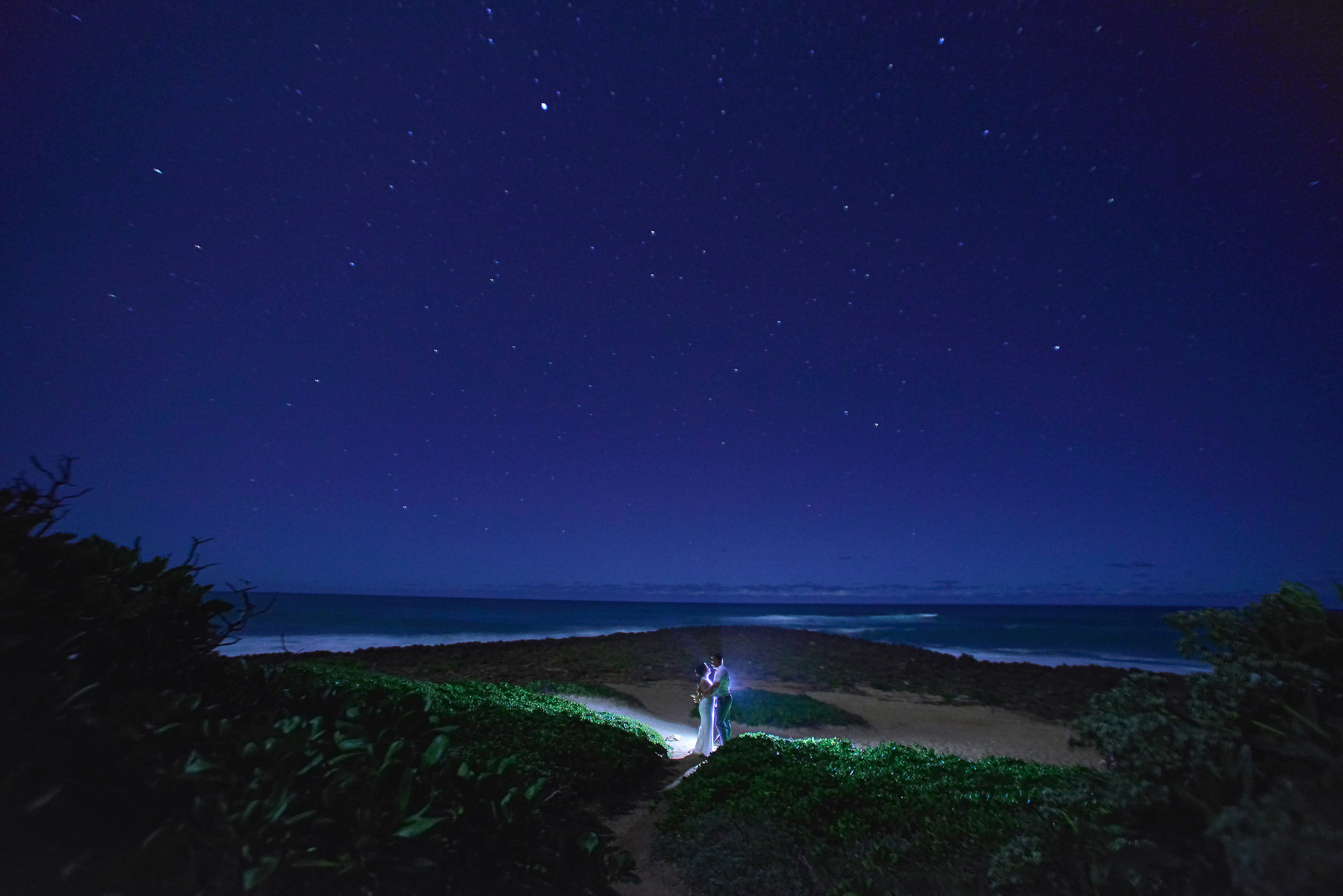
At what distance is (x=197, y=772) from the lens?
291cm

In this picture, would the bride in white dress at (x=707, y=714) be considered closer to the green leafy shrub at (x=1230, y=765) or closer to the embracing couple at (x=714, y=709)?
the embracing couple at (x=714, y=709)

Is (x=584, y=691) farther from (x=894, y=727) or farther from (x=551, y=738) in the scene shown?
(x=551, y=738)

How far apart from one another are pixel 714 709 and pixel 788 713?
4978 millimetres

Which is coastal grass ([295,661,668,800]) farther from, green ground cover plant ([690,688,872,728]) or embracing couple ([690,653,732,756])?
green ground cover plant ([690,688,872,728])

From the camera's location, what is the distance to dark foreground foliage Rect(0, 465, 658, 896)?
2670 millimetres

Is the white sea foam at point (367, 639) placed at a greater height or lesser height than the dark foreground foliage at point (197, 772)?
lesser

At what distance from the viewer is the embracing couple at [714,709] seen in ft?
41.0

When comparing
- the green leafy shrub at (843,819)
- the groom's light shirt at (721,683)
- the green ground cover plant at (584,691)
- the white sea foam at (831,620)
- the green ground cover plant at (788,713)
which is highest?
the groom's light shirt at (721,683)

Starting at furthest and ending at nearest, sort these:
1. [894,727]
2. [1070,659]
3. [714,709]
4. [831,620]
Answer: [831,620]
[1070,659]
[894,727]
[714,709]

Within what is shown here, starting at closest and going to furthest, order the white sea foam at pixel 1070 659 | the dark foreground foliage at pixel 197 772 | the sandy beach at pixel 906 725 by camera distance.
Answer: the dark foreground foliage at pixel 197 772
the sandy beach at pixel 906 725
the white sea foam at pixel 1070 659

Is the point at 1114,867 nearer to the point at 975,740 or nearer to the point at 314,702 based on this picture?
the point at 314,702

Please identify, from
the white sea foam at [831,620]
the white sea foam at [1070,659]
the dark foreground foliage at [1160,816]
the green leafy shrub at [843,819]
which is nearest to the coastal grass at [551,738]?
the green leafy shrub at [843,819]

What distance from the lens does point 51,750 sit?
9.32 feet

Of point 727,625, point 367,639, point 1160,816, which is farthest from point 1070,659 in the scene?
point 367,639
